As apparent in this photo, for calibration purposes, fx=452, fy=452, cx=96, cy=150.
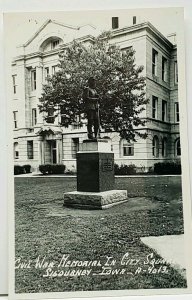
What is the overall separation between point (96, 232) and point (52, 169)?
0.35 meters

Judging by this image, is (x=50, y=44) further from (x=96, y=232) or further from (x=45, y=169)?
(x=96, y=232)

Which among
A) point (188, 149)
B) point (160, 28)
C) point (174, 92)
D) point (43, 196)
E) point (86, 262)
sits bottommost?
point (86, 262)

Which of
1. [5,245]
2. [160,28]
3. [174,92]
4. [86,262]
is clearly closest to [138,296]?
[86,262]

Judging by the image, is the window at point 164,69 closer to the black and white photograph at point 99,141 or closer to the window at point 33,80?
the black and white photograph at point 99,141

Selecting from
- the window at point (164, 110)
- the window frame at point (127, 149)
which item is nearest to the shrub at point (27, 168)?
the window frame at point (127, 149)

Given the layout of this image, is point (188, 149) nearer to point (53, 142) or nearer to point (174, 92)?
point (174, 92)

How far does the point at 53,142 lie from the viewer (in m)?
2.09

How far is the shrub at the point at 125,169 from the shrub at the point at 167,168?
0.11 metres

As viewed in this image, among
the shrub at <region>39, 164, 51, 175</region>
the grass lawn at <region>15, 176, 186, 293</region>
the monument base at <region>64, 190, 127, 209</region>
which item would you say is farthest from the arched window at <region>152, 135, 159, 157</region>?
the shrub at <region>39, 164, 51, 175</region>

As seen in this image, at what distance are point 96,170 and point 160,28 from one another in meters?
0.71

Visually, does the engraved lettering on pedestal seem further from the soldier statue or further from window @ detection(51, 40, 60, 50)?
window @ detection(51, 40, 60, 50)

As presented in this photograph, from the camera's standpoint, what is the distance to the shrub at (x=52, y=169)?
2068mm

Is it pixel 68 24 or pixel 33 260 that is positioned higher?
pixel 68 24

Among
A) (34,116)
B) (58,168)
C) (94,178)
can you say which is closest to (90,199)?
(94,178)
